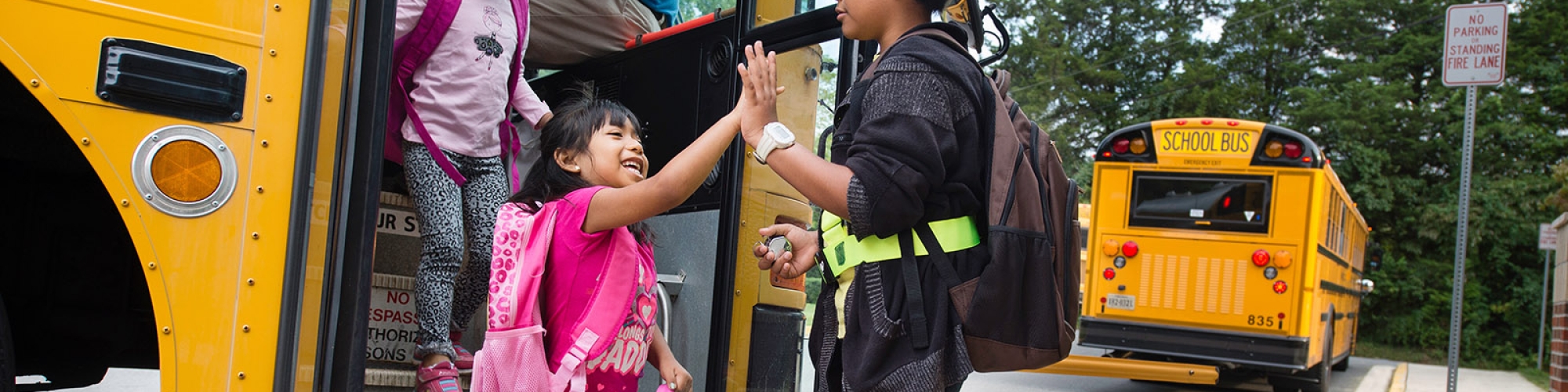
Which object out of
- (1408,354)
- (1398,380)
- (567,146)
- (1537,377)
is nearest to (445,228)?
(567,146)

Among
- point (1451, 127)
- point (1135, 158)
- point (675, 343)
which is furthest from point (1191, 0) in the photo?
point (675, 343)

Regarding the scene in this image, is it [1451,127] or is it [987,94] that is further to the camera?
[1451,127]

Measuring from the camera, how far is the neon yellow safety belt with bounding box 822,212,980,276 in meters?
1.78

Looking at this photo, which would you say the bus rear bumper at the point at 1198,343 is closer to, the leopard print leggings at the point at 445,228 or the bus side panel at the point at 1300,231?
the bus side panel at the point at 1300,231

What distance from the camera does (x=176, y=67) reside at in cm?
181

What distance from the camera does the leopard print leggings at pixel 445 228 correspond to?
2.89 meters

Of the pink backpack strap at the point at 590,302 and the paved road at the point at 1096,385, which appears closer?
the pink backpack strap at the point at 590,302

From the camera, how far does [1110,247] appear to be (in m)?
9.25

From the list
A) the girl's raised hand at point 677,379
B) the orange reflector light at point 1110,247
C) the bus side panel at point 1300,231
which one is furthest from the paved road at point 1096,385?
the girl's raised hand at point 677,379

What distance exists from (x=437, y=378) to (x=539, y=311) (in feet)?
2.46

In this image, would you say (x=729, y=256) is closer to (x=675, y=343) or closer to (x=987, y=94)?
(x=675, y=343)

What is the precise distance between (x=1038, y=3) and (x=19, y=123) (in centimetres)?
2971

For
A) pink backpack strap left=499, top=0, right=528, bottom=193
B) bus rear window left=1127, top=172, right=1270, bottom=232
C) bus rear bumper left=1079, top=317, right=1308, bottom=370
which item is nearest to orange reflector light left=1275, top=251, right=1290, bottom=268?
bus rear window left=1127, top=172, right=1270, bottom=232

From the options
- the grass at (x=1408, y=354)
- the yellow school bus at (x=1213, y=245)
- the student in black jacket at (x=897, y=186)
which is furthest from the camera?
the grass at (x=1408, y=354)
